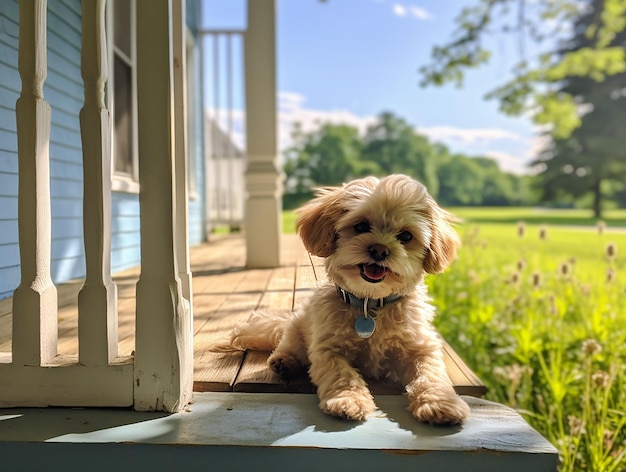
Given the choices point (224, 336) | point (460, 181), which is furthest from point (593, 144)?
point (224, 336)

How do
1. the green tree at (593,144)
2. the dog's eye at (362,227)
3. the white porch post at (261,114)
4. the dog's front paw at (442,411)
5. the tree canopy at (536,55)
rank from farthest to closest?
1. the green tree at (593,144)
2. the tree canopy at (536,55)
3. the white porch post at (261,114)
4. the dog's eye at (362,227)
5. the dog's front paw at (442,411)

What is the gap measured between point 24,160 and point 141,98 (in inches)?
17.6

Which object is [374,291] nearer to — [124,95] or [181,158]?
[181,158]

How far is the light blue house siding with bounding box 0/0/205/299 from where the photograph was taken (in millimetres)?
3012

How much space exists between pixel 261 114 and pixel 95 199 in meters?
3.21

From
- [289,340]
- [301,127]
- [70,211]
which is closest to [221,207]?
[70,211]

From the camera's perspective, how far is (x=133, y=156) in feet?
16.5

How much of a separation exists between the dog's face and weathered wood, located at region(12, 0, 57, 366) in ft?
3.03

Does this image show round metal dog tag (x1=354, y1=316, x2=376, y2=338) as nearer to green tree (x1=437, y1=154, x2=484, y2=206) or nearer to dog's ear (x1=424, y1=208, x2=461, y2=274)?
dog's ear (x1=424, y1=208, x2=461, y2=274)

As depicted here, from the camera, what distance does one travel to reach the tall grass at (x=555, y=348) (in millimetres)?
2781

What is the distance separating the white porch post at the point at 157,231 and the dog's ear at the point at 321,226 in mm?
515

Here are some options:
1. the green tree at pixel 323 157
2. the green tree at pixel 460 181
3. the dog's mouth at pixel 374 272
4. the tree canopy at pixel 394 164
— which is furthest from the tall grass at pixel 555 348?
the green tree at pixel 460 181

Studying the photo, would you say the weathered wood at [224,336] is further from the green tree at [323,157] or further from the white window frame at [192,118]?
the green tree at [323,157]

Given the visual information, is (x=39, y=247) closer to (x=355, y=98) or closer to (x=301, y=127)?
(x=301, y=127)
